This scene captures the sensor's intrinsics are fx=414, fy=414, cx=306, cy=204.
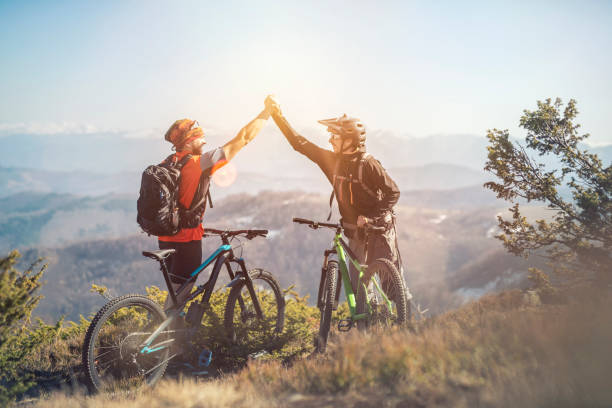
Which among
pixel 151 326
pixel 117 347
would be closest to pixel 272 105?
pixel 151 326

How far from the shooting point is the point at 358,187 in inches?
234

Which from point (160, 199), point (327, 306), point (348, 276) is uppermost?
point (160, 199)

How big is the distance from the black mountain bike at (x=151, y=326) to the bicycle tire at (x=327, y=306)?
3.51ft

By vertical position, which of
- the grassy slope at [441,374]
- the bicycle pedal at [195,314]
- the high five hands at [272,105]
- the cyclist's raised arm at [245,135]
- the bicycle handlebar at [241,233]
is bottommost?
the grassy slope at [441,374]

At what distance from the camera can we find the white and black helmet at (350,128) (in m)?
5.91

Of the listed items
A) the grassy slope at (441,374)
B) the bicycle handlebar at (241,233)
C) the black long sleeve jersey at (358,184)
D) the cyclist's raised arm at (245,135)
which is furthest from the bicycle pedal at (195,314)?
the black long sleeve jersey at (358,184)

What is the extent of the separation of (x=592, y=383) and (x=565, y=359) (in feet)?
1.17

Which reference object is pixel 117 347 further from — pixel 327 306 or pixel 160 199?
pixel 327 306

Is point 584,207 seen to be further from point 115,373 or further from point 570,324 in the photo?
point 115,373

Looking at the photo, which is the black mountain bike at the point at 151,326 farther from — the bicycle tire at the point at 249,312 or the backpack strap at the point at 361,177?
the backpack strap at the point at 361,177

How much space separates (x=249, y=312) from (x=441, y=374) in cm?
316

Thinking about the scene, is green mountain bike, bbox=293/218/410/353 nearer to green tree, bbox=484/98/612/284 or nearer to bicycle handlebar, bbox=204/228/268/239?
bicycle handlebar, bbox=204/228/268/239

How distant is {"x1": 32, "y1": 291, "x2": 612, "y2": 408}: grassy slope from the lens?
3520 mm

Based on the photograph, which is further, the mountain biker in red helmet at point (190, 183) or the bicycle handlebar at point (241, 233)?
the bicycle handlebar at point (241, 233)
